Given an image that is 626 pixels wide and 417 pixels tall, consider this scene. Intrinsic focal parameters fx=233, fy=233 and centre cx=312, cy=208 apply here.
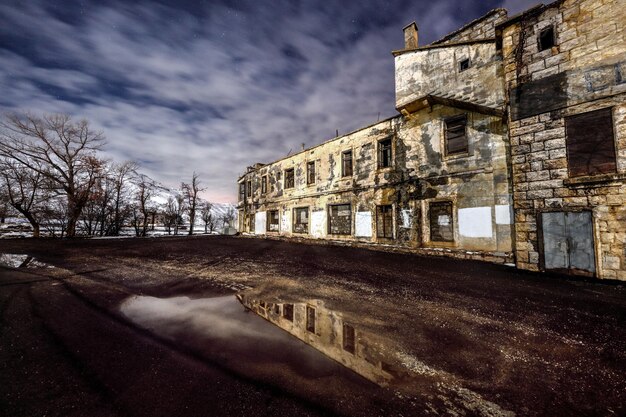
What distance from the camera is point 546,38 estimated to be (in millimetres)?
→ 7477

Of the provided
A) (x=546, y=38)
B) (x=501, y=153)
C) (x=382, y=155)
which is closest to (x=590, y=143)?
(x=501, y=153)

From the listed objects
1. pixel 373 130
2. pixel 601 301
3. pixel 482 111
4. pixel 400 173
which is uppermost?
pixel 373 130

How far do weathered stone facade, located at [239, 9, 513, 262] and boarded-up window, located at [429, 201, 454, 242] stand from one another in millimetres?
42

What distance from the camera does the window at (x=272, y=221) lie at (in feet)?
67.3

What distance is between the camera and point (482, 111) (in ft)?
31.5

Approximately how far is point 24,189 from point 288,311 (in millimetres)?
28850

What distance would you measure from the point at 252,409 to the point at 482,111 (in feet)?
39.7

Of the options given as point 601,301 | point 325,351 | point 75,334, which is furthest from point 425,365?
point 601,301

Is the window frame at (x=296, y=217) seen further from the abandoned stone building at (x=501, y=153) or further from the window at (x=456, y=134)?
the window at (x=456, y=134)

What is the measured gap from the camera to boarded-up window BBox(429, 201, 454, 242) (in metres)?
10.3

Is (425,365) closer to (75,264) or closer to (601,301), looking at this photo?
(601,301)

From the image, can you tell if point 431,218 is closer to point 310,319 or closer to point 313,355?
point 310,319

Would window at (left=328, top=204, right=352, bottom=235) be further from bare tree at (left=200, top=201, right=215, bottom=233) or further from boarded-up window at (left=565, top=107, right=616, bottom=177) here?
bare tree at (left=200, top=201, right=215, bottom=233)

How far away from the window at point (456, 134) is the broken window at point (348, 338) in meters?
9.99
